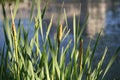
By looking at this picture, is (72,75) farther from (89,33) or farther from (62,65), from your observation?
(89,33)

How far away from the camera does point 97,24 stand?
48.3 ft

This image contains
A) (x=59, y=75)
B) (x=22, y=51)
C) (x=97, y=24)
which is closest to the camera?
(x=59, y=75)

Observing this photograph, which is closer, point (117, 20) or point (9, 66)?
point (9, 66)

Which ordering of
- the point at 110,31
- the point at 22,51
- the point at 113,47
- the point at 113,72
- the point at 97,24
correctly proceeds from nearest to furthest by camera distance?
the point at 22,51, the point at 113,72, the point at 113,47, the point at 110,31, the point at 97,24

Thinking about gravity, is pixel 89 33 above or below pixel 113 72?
below

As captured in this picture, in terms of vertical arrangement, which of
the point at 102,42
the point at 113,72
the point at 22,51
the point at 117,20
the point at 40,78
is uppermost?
the point at 22,51

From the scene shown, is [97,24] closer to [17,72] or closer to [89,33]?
[89,33]

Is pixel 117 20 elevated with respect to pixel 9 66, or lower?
lower

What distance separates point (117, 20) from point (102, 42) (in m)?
4.90

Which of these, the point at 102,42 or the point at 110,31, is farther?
the point at 110,31

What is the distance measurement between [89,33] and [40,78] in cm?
1108

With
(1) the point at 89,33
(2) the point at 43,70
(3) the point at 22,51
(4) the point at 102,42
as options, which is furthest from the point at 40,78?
(1) the point at 89,33

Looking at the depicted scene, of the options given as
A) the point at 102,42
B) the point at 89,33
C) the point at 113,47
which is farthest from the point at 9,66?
the point at 89,33

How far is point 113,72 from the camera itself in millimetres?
7090
